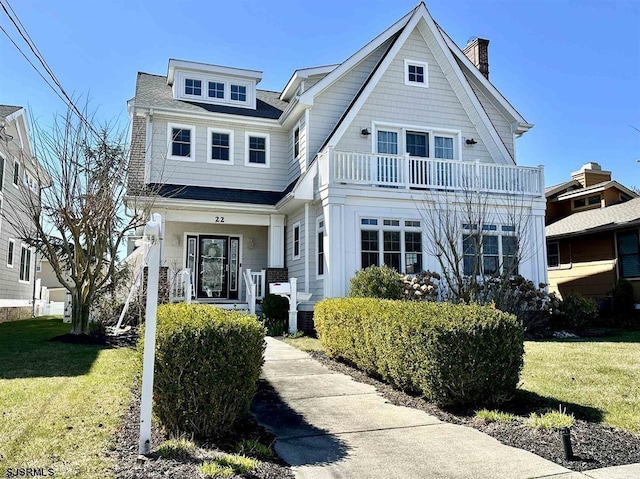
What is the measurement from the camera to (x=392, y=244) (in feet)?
45.6

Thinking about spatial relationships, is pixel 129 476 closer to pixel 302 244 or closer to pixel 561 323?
pixel 302 244

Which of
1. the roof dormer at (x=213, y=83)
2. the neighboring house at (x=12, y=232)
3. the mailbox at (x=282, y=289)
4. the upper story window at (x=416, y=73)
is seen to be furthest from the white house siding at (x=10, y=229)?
the upper story window at (x=416, y=73)

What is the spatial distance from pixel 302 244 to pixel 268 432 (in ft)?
33.1

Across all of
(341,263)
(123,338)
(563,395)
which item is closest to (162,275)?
(123,338)

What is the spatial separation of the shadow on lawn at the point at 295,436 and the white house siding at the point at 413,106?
10.4 metres

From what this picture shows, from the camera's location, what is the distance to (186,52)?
58.9 feet

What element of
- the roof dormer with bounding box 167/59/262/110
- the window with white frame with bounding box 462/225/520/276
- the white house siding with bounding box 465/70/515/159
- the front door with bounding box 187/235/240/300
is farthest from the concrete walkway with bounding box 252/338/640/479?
the white house siding with bounding box 465/70/515/159

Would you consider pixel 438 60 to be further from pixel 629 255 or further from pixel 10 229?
pixel 10 229

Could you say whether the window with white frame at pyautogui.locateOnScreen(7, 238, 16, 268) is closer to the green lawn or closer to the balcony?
the balcony

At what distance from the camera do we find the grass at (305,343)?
1072 centimetres

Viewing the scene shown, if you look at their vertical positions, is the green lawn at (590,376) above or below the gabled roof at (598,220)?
below

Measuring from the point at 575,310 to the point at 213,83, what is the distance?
44.8 feet

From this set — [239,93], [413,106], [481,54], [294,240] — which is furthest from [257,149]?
[481,54]

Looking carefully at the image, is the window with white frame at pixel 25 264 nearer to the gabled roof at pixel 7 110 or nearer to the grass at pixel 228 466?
the gabled roof at pixel 7 110
